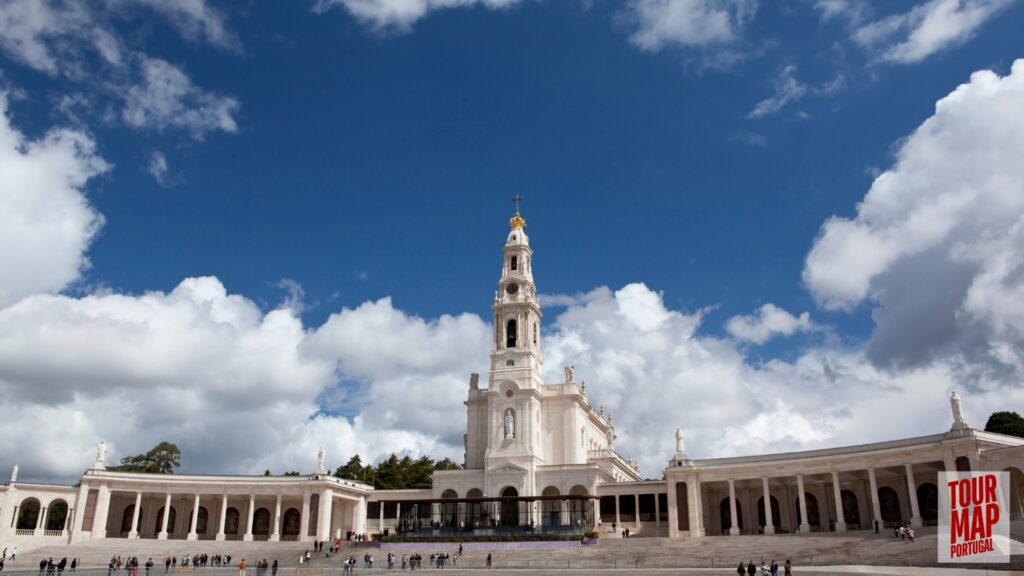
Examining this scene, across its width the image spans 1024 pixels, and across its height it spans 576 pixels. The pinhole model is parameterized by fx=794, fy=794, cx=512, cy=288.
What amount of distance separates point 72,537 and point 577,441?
42.2m

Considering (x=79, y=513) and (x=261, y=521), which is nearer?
(x=79, y=513)

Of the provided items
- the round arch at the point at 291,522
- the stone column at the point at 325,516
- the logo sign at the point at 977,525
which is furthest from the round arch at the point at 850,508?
the round arch at the point at 291,522

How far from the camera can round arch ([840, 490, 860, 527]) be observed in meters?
56.7

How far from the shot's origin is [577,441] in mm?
73438

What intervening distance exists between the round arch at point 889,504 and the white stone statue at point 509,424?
99.7 ft

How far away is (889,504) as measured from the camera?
55438 millimetres

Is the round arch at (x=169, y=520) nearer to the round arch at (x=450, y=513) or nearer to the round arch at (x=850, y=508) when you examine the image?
the round arch at (x=450, y=513)

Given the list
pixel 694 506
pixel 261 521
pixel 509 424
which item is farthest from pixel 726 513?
pixel 261 521

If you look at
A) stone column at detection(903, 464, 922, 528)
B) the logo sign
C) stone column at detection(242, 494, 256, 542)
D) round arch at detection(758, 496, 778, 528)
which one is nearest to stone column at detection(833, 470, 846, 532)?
stone column at detection(903, 464, 922, 528)

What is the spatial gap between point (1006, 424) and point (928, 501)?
76.5ft

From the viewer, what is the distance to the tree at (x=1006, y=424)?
69000 millimetres

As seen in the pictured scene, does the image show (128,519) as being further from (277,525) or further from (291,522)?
(277,525)

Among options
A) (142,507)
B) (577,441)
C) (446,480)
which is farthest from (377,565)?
(142,507)

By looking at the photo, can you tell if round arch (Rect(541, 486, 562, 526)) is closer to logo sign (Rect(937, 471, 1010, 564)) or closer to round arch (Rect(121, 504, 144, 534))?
logo sign (Rect(937, 471, 1010, 564))
